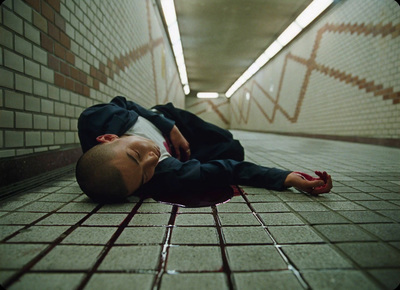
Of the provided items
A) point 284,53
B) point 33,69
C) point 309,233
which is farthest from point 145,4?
point 284,53

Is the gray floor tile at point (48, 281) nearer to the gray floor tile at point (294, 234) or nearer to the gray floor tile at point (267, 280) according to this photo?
the gray floor tile at point (267, 280)

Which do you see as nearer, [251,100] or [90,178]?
[90,178]

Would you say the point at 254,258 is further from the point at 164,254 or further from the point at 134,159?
the point at 134,159

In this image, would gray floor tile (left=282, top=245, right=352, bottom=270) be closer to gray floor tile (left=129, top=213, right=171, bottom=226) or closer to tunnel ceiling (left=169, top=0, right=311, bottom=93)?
gray floor tile (left=129, top=213, right=171, bottom=226)

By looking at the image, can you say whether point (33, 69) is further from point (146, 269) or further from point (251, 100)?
point (251, 100)

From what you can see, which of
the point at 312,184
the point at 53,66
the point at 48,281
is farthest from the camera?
the point at 53,66

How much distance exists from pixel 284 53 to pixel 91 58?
9258 millimetres

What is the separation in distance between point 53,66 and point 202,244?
6.03 feet

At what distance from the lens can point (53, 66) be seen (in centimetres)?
180

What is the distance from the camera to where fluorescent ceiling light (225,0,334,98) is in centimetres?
676

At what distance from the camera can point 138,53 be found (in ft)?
14.8

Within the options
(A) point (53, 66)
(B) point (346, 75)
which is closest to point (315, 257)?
(A) point (53, 66)

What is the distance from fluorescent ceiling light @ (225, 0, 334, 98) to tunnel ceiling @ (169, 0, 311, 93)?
189mm

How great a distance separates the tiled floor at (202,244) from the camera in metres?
0.64
